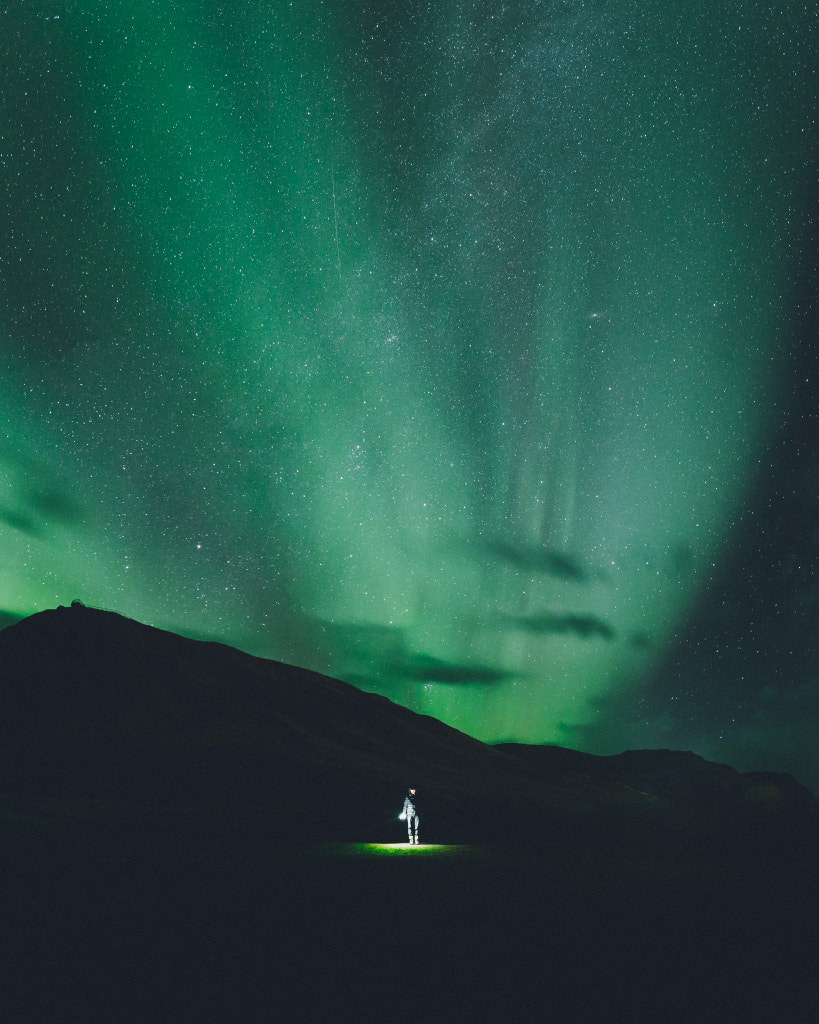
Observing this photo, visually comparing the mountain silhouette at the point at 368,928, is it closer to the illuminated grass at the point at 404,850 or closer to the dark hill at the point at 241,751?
the illuminated grass at the point at 404,850

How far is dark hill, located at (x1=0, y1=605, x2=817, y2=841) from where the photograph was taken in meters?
45.5

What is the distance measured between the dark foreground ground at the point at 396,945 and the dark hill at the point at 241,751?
724 inches

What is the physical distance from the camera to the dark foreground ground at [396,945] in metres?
5.28

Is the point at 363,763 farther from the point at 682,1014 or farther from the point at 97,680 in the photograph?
the point at 682,1014

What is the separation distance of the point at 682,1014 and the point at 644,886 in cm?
742

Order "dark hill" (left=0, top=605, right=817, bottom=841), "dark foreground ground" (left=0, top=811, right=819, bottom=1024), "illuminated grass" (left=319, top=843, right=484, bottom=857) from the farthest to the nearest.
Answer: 1. "dark hill" (left=0, top=605, right=817, bottom=841)
2. "illuminated grass" (left=319, top=843, right=484, bottom=857)
3. "dark foreground ground" (left=0, top=811, right=819, bottom=1024)

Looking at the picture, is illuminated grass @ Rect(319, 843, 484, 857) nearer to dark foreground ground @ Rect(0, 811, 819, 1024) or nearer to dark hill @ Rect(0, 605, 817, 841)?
dark foreground ground @ Rect(0, 811, 819, 1024)

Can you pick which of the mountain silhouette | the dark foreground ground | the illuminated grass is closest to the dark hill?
the illuminated grass

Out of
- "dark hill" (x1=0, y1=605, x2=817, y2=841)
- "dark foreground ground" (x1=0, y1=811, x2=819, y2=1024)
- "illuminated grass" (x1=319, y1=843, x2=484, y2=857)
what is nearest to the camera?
"dark foreground ground" (x1=0, y1=811, x2=819, y2=1024)

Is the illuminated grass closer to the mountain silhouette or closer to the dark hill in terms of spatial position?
the mountain silhouette

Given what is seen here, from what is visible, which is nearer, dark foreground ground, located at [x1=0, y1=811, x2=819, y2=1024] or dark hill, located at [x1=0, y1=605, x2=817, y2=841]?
dark foreground ground, located at [x1=0, y1=811, x2=819, y2=1024]

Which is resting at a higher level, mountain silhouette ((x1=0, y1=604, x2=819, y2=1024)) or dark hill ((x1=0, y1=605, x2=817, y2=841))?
dark hill ((x1=0, y1=605, x2=817, y2=841))

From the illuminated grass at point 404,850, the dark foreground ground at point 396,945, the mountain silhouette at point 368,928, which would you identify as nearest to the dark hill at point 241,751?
the illuminated grass at point 404,850

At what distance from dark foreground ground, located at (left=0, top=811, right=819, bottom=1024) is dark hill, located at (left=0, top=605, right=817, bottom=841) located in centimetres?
1838
